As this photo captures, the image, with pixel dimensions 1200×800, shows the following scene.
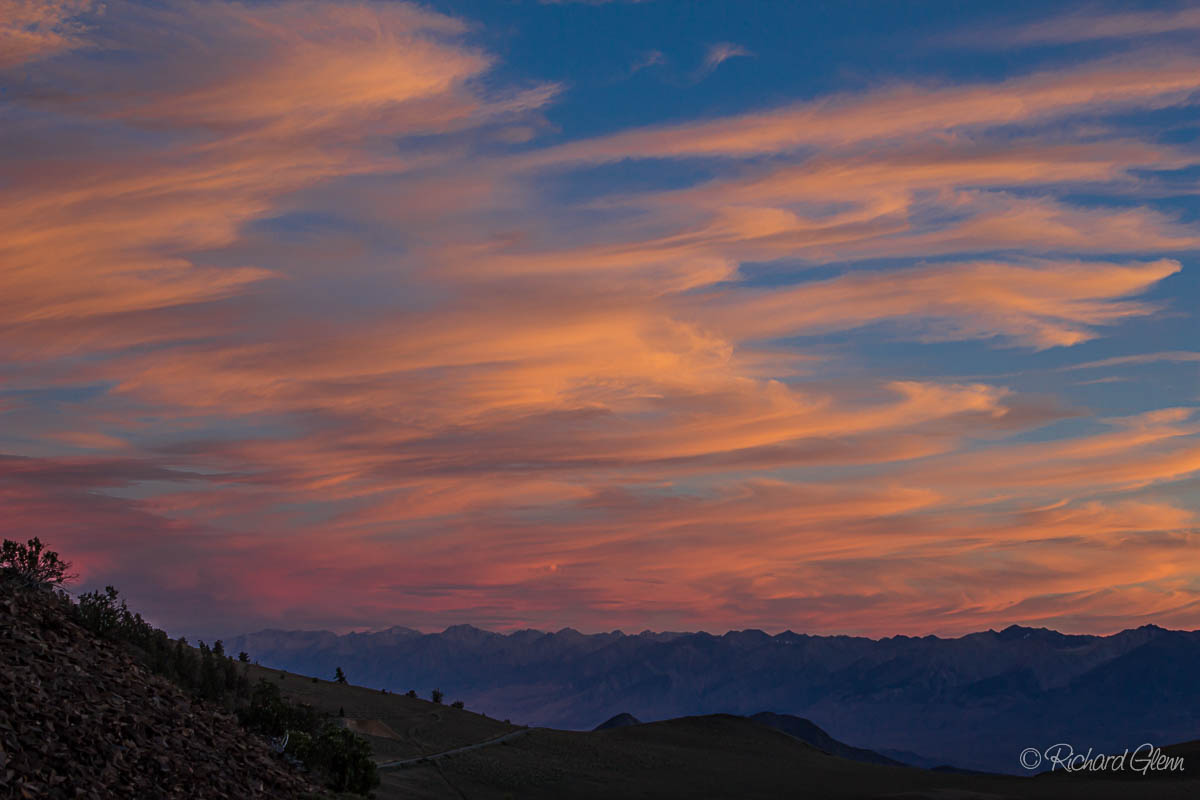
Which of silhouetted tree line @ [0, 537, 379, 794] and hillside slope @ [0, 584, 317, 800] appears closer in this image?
hillside slope @ [0, 584, 317, 800]

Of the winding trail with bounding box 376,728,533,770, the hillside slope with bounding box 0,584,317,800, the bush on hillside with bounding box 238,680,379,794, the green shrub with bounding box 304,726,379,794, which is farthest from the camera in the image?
the winding trail with bounding box 376,728,533,770

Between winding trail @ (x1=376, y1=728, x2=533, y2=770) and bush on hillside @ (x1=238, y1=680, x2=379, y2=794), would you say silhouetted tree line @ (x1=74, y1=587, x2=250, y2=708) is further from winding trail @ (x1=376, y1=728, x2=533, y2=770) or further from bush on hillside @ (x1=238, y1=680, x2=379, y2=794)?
winding trail @ (x1=376, y1=728, x2=533, y2=770)

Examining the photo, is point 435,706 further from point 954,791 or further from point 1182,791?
point 1182,791

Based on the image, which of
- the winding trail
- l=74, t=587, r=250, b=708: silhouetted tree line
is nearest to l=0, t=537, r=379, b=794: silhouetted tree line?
l=74, t=587, r=250, b=708: silhouetted tree line

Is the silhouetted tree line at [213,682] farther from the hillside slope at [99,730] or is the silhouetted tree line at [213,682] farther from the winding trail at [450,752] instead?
the winding trail at [450,752]


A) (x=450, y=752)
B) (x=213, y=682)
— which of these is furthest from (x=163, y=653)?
(x=450, y=752)

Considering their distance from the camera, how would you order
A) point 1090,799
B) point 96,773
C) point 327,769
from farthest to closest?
1. point 1090,799
2. point 327,769
3. point 96,773

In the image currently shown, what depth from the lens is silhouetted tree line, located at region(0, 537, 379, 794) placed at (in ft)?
110

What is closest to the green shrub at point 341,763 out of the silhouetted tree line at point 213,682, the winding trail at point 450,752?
the silhouetted tree line at point 213,682

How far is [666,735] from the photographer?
2876 inches

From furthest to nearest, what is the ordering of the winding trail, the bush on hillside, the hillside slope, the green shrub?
the winding trail → the bush on hillside → the green shrub → the hillside slope

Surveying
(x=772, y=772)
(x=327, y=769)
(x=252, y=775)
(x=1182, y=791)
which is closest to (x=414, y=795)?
(x=327, y=769)

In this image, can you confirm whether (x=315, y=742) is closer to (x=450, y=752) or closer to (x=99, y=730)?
(x=99, y=730)

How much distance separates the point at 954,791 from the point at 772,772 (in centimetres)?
937
